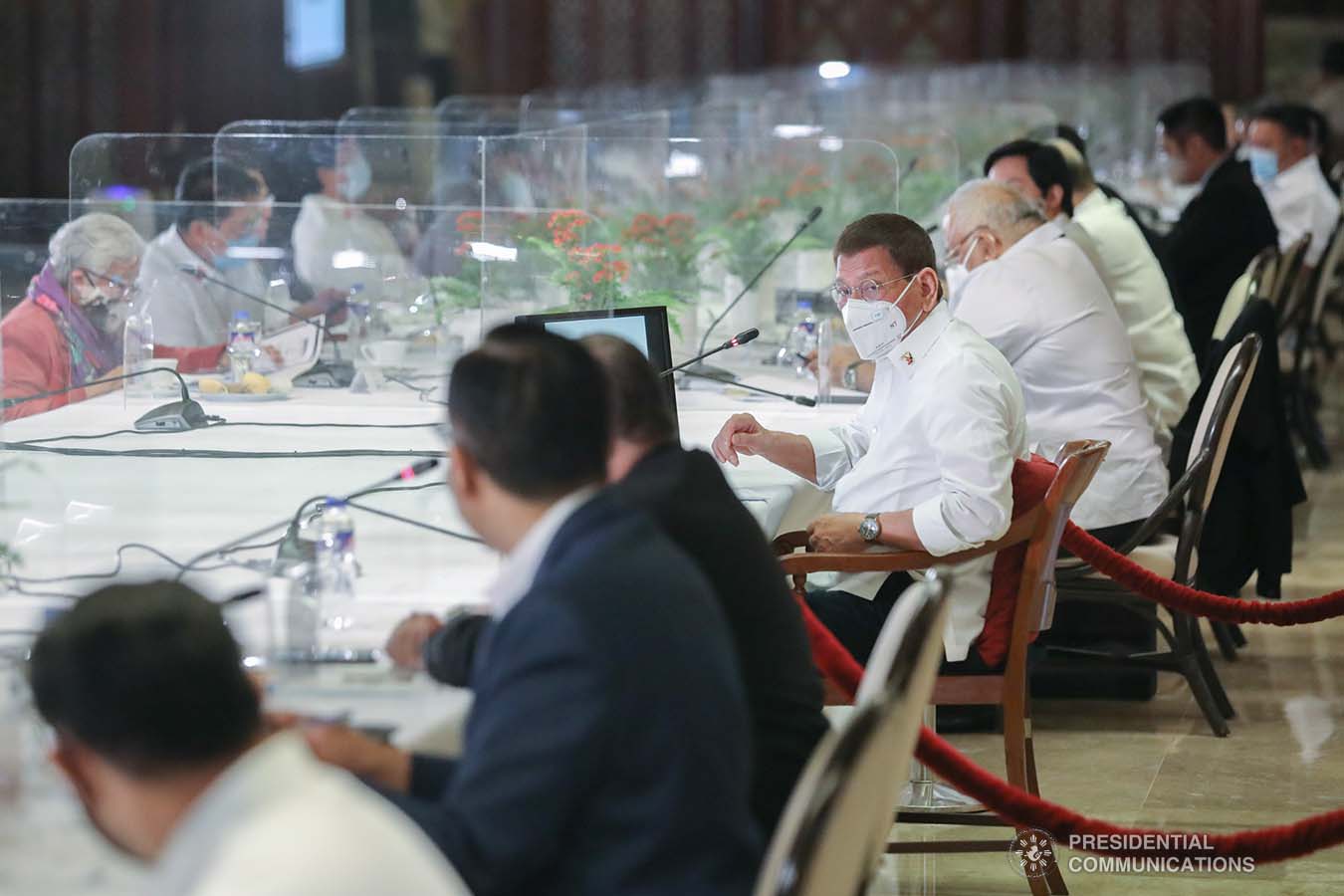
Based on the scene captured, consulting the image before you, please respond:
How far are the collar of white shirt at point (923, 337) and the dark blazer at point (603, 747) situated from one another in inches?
64.8

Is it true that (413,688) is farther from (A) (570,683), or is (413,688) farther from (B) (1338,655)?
(B) (1338,655)

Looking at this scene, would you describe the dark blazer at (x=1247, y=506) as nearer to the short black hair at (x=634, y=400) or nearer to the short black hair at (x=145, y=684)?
the short black hair at (x=634, y=400)

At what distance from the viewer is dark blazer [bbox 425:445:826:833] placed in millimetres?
1687

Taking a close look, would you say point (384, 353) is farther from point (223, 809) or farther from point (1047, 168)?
point (223, 809)

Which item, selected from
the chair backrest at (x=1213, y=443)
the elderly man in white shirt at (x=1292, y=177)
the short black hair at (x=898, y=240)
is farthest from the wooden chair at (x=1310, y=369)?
the short black hair at (x=898, y=240)

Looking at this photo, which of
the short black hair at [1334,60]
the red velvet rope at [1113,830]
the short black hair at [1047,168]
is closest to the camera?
the red velvet rope at [1113,830]

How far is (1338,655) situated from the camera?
4316 mm

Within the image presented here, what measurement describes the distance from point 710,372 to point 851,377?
0.34 meters

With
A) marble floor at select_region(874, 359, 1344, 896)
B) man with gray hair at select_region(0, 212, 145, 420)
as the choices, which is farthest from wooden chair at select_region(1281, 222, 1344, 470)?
man with gray hair at select_region(0, 212, 145, 420)

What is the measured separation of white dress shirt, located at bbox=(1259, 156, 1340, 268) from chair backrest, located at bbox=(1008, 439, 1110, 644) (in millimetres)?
5977

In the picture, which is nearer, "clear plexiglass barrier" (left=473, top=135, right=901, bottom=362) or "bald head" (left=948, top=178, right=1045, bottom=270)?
"bald head" (left=948, top=178, right=1045, bottom=270)

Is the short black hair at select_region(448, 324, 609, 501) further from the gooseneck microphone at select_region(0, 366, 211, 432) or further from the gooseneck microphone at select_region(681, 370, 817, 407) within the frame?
the gooseneck microphone at select_region(681, 370, 817, 407)

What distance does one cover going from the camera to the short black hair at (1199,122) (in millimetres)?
6066

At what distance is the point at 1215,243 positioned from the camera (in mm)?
5836
